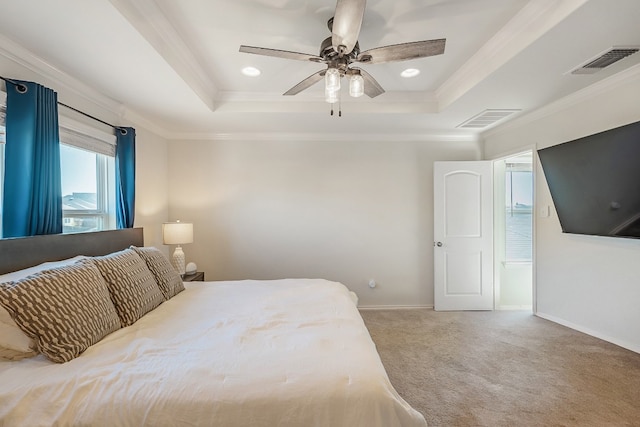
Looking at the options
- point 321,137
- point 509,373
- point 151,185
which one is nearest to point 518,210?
point 509,373

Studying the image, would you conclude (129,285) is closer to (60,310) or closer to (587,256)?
(60,310)

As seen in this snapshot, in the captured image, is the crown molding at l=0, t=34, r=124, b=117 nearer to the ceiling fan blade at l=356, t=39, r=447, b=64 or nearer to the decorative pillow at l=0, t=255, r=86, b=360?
the decorative pillow at l=0, t=255, r=86, b=360

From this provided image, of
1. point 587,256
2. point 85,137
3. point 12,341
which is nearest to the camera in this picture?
point 12,341

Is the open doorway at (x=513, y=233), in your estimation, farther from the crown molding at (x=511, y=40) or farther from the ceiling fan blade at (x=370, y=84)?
the ceiling fan blade at (x=370, y=84)

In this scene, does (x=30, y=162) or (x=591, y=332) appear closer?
(x=30, y=162)

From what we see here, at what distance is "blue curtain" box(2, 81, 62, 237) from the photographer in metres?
1.88

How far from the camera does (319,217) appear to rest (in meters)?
4.19

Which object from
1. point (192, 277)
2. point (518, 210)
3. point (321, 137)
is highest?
point (321, 137)

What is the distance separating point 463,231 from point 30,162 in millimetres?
4452

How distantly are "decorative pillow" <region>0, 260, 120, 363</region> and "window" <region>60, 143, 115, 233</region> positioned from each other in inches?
49.6

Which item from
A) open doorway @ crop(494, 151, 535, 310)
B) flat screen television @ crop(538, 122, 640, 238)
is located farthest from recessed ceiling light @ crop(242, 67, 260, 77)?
open doorway @ crop(494, 151, 535, 310)

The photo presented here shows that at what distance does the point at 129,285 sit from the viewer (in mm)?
1896

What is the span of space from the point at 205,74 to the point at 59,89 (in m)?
1.10

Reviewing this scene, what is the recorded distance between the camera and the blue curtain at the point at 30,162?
1879 mm
